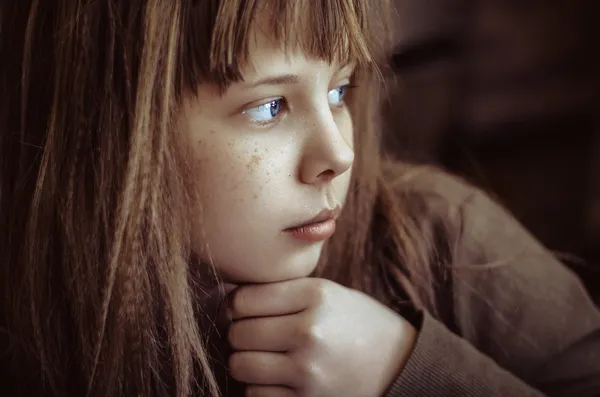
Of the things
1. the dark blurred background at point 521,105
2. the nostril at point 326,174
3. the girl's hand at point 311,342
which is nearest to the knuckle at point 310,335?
the girl's hand at point 311,342

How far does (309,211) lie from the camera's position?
0.46m

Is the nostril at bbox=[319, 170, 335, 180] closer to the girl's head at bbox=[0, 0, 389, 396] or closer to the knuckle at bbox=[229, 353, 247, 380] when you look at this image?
the girl's head at bbox=[0, 0, 389, 396]

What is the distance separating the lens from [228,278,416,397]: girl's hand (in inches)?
18.4

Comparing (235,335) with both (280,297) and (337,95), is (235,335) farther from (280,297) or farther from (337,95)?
(337,95)

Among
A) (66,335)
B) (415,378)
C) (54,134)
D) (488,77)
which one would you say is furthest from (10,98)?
(488,77)

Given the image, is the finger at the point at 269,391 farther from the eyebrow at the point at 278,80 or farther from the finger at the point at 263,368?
the eyebrow at the point at 278,80

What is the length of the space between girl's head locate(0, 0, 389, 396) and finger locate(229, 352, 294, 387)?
0.03 meters

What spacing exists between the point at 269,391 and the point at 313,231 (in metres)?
0.12

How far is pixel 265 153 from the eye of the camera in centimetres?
45

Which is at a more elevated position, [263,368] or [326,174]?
[326,174]

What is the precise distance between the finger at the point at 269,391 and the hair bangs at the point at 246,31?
8.8 inches

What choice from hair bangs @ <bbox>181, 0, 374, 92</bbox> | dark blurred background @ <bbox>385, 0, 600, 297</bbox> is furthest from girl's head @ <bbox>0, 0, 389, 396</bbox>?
dark blurred background @ <bbox>385, 0, 600, 297</bbox>

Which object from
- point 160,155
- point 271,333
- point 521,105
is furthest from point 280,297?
point 521,105

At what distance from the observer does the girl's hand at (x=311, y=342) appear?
467mm
